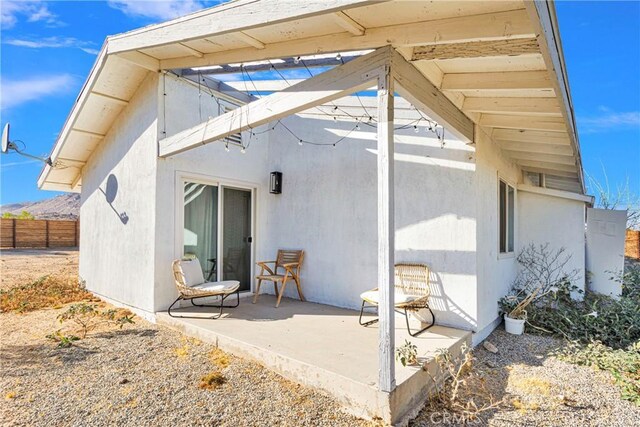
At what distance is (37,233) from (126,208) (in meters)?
18.3

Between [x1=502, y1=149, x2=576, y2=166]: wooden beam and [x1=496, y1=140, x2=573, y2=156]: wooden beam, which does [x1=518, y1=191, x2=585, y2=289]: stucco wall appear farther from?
[x1=496, y1=140, x2=573, y2=156]: wooden beam

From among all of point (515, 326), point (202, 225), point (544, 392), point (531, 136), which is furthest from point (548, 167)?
point (202, 225)

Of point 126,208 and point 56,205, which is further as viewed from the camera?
point 56,205

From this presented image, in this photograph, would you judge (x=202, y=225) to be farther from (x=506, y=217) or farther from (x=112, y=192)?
(x=506, y=217)

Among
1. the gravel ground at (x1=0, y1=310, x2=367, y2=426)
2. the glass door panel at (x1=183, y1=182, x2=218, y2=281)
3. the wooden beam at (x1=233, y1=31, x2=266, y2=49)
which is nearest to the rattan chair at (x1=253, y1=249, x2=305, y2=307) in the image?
the glass door panel at (x1=183, y1=182, x2=218, y2=281)

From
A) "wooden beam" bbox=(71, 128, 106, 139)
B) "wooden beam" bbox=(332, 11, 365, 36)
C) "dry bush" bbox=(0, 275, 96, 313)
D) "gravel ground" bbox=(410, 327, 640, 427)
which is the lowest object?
"gravel ground" bbox=(410, 327, 640, 427)

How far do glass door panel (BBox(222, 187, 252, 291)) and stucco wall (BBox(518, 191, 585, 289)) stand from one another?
5558mm

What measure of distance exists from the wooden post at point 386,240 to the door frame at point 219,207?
393cm

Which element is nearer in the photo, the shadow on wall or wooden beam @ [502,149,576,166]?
the shadow on wall

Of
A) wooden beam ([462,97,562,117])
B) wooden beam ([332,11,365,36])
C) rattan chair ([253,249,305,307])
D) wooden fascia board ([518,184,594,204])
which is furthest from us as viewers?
wooden fascia board ([518,184,594,204])

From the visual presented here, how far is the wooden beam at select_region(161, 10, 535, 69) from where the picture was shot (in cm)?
241

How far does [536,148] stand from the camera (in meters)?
5.98

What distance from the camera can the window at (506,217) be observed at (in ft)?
20.1

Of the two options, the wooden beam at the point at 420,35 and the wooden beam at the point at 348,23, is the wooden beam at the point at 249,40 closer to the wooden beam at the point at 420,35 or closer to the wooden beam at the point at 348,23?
the wooden beam at the point at 420,35
